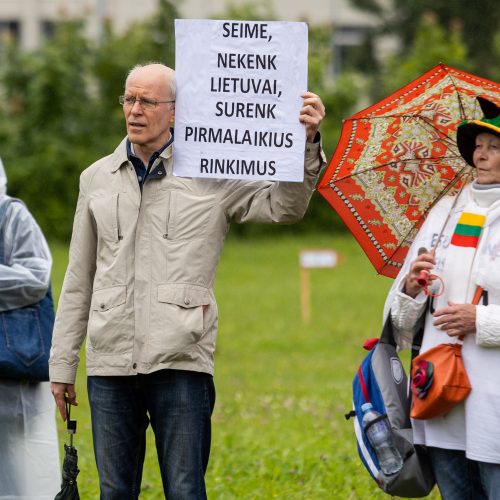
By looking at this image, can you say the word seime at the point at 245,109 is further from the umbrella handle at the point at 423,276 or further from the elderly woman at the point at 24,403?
the elderly woman at the point at 24,403

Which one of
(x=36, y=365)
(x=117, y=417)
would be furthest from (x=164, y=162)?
(x=36, y=365)

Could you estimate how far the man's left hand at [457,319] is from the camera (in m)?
4.83

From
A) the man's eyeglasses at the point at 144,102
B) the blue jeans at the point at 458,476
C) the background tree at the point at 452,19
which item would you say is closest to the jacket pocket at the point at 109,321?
the man's eyeglasses at the point at 144,102

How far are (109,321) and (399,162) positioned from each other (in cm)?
141

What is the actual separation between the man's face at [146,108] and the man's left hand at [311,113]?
54 cm

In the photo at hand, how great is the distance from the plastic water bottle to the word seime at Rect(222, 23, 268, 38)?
1.54m

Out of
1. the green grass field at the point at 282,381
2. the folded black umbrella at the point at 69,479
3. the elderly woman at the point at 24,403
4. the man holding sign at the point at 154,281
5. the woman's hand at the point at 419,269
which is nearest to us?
the woman's hand at the point at 419,269

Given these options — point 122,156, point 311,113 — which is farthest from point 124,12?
point 311,113

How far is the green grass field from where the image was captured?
7781 mm

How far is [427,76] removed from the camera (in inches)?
216

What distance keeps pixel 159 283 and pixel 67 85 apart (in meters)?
25.0

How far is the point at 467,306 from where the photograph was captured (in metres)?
4.86

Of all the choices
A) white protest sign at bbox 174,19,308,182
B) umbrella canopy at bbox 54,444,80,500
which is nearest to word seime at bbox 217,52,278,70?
white protest sign at bbox 174,19,308,182

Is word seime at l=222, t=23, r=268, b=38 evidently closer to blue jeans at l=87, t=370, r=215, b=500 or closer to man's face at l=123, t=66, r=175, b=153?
man's face at l=123, t=66, r=175, b=153
